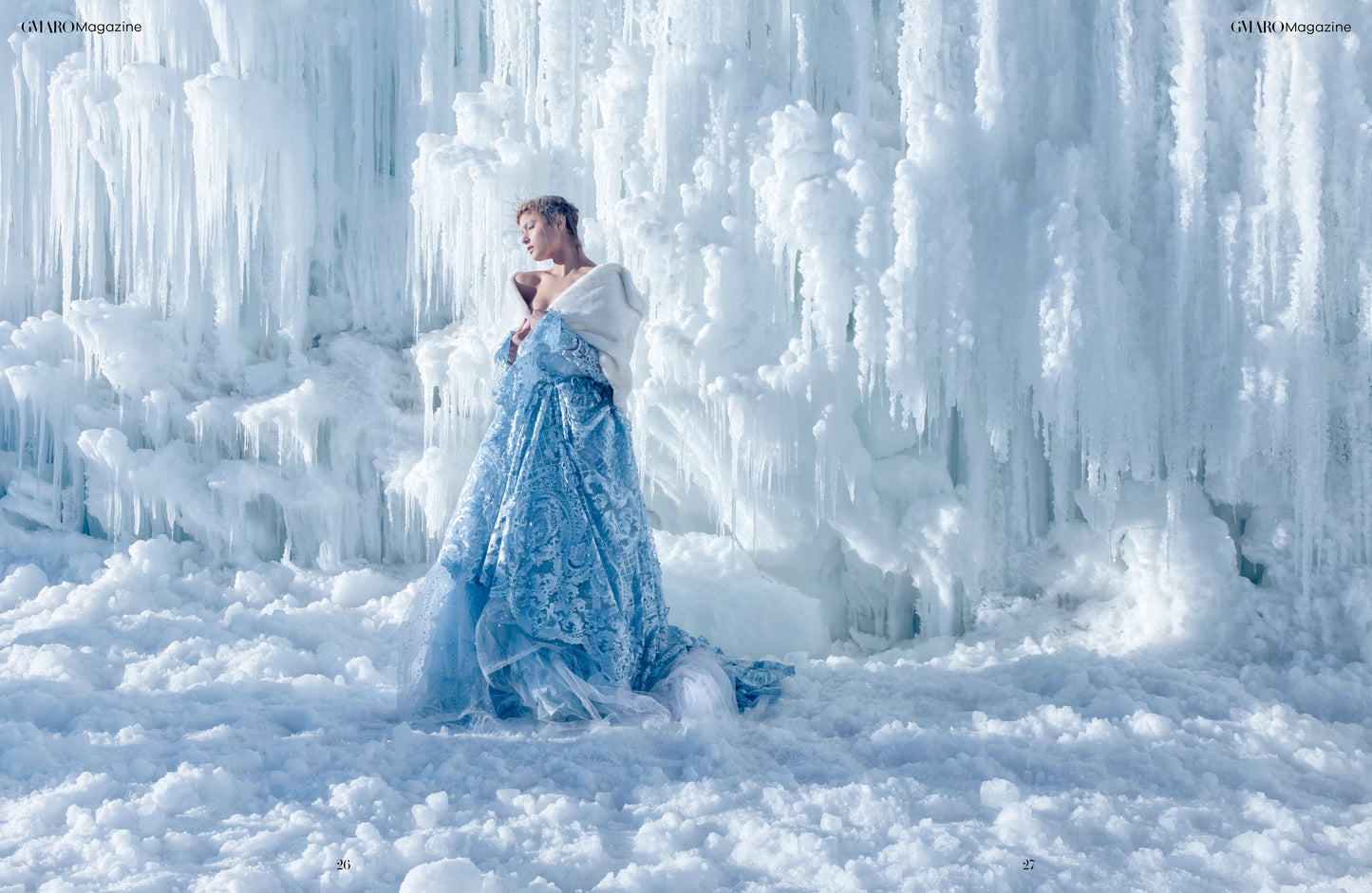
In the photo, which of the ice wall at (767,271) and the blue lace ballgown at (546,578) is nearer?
the blue lace ballgown at (546,578)

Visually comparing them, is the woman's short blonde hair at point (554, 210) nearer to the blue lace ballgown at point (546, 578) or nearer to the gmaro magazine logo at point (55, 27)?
the blue lace ballgown at point (546, 578)

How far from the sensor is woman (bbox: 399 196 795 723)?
2906 mm

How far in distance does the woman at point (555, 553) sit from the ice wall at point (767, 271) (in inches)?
43.3

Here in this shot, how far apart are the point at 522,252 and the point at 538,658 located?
7.41 feet

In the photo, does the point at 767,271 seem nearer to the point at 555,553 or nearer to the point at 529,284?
the point at 529,284

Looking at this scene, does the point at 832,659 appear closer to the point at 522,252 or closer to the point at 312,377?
the point at 522,252

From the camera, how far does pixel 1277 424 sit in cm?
360

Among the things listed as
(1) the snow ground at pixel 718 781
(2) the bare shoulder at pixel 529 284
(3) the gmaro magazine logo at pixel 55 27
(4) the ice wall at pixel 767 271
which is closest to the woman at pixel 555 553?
(2) the bare shoulder at pixel 529 284

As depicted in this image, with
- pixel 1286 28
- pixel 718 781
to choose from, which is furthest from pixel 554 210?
pixel 1286 28

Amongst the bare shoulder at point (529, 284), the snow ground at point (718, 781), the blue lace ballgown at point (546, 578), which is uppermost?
the bare shoulder at point (529, 284)

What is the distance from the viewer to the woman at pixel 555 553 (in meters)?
2.91

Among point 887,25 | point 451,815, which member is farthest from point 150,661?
point 887,25

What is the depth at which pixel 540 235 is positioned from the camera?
3113 millimetres

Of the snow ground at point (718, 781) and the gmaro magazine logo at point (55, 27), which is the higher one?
the gmaro magazine logo at point (55, 27)
